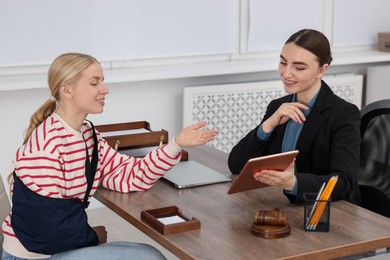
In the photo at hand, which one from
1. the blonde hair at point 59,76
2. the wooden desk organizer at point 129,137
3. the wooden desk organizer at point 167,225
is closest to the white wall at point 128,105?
the wooden desk organizer at point 129,137

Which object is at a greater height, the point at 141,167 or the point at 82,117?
the point at 82,117

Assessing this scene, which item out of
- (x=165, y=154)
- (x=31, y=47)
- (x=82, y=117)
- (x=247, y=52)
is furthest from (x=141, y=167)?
(x=247, y=52)

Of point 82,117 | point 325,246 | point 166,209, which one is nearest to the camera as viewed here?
point 325,246

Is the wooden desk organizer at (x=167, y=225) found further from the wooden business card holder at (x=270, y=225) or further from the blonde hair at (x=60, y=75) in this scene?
the blonde hair at (x=60, y=75)

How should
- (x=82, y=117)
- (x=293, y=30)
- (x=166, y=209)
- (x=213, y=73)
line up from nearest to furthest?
1. (x=166, y=209)
2. (x=82, y=117)
3. (x=213, y=73)
4. (x=293, y=30)

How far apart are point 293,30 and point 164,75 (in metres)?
0.97

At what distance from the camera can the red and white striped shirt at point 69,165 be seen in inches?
90.0

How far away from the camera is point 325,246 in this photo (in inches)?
79.6

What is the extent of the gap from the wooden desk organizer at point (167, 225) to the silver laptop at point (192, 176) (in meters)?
0.29

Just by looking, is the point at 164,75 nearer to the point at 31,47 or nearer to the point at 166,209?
the point at 31,47

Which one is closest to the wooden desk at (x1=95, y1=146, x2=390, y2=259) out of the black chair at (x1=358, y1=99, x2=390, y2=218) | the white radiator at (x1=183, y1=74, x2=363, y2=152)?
the black chair at (x1=358, y1=99, x2=390, y2=218)

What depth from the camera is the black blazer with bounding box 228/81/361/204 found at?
251 centimetres

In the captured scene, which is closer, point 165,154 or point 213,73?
point 165,154

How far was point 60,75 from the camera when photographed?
2451 mm
